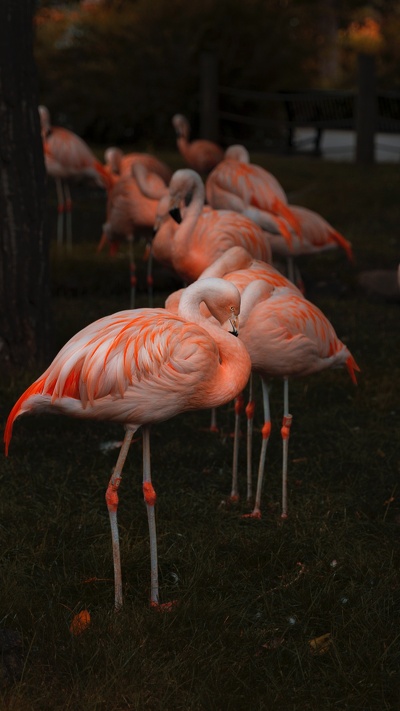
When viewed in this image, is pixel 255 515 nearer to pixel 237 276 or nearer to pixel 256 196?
pixel 237 276

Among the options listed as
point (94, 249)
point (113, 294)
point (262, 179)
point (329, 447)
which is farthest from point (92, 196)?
point (329, 447)

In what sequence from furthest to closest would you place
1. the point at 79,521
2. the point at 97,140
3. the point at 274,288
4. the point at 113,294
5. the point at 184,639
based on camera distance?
the point at 97,140, the point at 113,294, the point at 274,288, the point at 79,521, the point at 184,639

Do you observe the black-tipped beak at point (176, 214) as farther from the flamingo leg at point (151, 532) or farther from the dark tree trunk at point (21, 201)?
the flamingo leg at point (151, 532)

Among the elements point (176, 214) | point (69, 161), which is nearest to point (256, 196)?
point (176, 214)

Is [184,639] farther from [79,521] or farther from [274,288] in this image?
[274,288]

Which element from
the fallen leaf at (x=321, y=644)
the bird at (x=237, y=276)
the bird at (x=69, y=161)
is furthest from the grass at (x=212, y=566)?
the bird at (x=69, y=161)

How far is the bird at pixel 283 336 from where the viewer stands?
4.63 meters

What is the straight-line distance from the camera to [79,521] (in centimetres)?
459

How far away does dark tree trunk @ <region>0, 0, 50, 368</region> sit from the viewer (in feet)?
20.7

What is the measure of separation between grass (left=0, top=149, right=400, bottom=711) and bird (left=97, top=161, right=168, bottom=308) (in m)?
2.27

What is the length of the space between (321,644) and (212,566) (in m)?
0.63

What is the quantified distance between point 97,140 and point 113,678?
16.6m

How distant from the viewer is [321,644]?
3699 mm

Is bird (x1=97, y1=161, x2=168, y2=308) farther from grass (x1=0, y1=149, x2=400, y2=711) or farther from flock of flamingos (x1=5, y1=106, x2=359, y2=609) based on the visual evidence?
grass (x1=0, y1=149, x2=400, y2=711)
